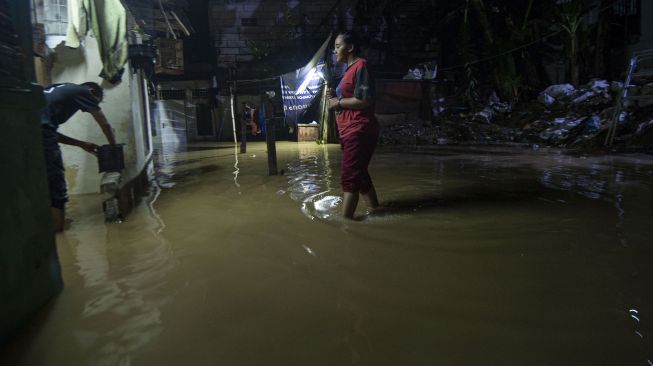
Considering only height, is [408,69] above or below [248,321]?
above

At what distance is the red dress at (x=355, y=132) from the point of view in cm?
355

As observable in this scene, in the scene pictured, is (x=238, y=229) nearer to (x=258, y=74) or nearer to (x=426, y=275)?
(x=426, y=275)

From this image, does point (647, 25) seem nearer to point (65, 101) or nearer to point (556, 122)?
point (556, 122)

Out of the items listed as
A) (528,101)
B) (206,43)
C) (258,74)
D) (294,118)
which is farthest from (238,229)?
(206,43)

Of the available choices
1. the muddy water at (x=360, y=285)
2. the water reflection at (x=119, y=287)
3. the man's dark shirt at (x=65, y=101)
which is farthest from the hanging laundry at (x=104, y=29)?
the water reflection at (x=119, y=287)

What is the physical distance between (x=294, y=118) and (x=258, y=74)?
151 inches

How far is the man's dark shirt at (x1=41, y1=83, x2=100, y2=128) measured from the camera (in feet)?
13.0

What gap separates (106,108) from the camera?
20.3 ft

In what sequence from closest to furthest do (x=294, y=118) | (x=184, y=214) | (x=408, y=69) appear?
(x=184, y=214)
(x=294, y=118)
(x=408, y=69)

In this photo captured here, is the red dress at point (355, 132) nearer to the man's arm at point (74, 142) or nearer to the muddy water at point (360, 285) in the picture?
the muddy water at point (360, 285)

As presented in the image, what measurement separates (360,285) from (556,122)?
11.9 metres

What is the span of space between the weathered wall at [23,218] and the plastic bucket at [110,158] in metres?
2.28

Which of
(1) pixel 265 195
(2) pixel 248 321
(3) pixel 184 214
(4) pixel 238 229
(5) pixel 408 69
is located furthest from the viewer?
(5) pixel 408 69

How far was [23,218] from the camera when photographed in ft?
6.57
